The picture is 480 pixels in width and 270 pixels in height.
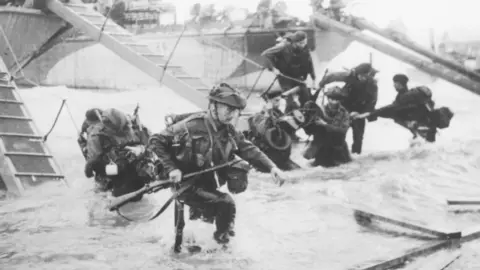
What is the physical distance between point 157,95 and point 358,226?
43.7ft

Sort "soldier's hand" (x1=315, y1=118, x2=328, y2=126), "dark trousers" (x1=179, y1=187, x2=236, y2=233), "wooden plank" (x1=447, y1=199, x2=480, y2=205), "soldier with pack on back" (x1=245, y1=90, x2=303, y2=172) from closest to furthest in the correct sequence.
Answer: "dark trousers" (x1=179, y1=187, x2=236, y2=233), "wooden plank" (x1=447, y1=199, x2=480, y2=205), "soldier with pack on back" (x1=245, y1=90, x2=303, y2=172), "soldier's hand" (x1=315, y1=118, x2=328, y2=126)

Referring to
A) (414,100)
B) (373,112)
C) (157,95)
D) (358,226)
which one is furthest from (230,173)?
(157,95)

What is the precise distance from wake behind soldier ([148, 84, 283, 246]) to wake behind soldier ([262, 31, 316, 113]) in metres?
5.81

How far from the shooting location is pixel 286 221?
6160 millimetres

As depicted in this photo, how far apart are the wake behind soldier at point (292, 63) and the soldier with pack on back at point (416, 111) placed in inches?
62.9

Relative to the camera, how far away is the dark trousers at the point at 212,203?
4.75 metres

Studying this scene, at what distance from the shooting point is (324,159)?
30.7ft

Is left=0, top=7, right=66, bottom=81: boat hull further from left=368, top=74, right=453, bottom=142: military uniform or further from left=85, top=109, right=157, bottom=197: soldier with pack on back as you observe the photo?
left=368, top=74, right=453, bottom=142: military uniform

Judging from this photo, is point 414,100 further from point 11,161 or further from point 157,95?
point 157,95

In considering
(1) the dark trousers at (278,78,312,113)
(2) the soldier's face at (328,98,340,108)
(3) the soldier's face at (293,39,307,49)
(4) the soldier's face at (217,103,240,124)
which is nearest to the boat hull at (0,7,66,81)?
(1) the dark trousers at (278,78,312,113)

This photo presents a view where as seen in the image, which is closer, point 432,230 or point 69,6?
point 432,230

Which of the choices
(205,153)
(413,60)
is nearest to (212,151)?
(205,153)

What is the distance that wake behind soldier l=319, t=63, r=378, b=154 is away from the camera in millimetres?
10219

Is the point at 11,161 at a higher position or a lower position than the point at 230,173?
lower
